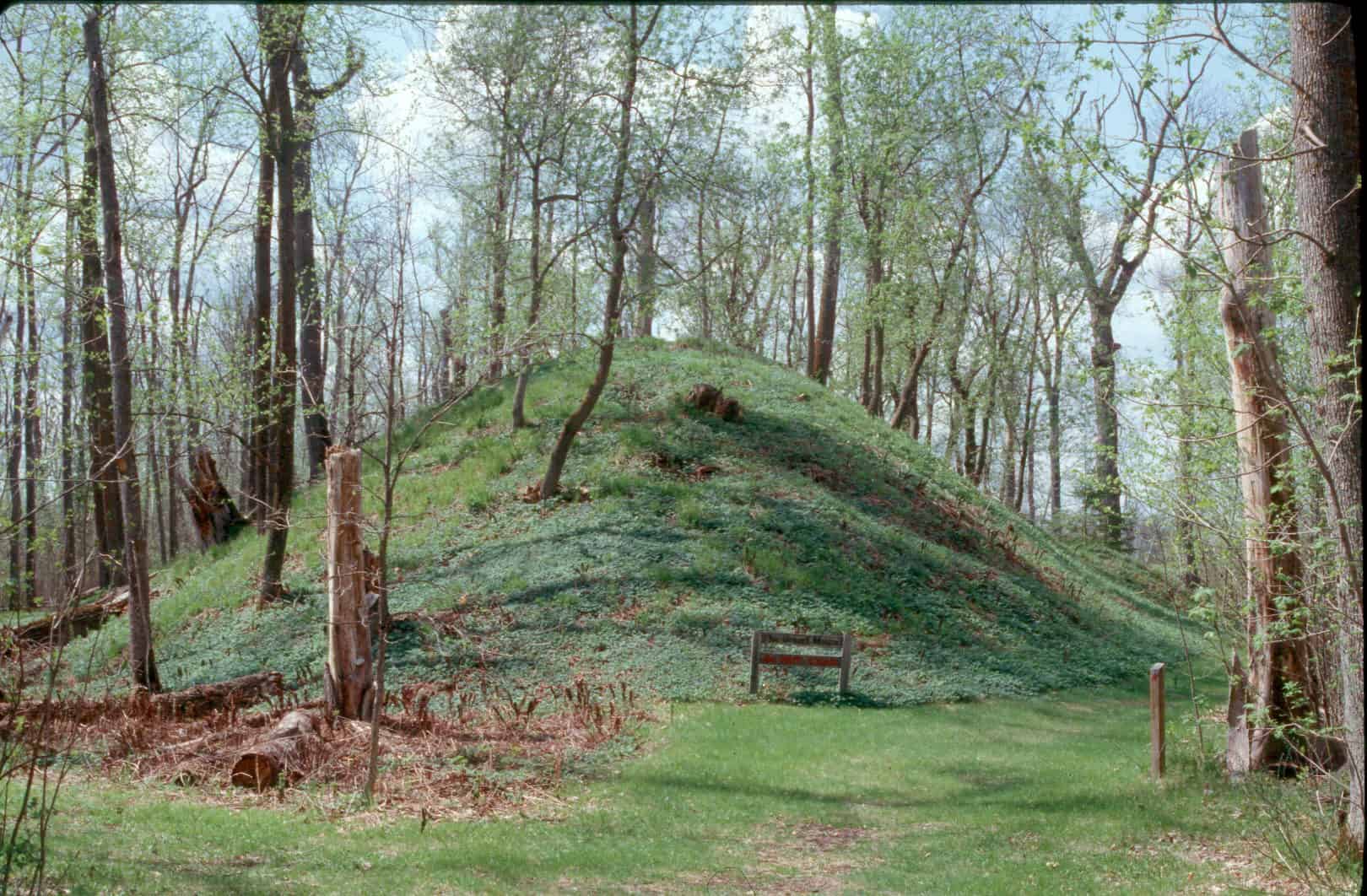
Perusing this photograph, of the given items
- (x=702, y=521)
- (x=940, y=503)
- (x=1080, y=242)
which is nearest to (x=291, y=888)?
(x=702, y=521)

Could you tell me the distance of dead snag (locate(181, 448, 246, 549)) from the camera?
73.3 feet

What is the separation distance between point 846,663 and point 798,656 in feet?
2.32

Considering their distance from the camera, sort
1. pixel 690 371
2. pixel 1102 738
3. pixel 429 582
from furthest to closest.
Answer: pixel 690 371 < pixel 429 582 < pixel 1102 738

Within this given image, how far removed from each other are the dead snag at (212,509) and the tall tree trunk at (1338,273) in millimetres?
21063

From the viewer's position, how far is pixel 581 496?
1972 centimetres

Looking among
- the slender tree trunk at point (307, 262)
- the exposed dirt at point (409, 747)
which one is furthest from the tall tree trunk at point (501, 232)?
the exposed dirt at point (409, 747)

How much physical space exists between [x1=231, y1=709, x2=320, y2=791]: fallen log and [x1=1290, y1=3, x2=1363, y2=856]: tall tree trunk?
27.7ft

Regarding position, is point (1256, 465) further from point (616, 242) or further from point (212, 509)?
point (212, 509)

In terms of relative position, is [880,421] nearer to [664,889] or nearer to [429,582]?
[429,582]

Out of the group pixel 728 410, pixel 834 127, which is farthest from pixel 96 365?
pixel 834 127

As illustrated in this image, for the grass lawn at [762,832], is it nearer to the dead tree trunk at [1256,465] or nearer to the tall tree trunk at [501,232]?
the dead tree trunk at [1256,465]

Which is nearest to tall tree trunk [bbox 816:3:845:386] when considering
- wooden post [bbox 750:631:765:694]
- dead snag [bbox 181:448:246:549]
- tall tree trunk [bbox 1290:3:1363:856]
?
wooden post [bbox 750:631:765:694]

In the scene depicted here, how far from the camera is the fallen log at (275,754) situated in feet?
30.4

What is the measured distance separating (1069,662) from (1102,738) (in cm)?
423
